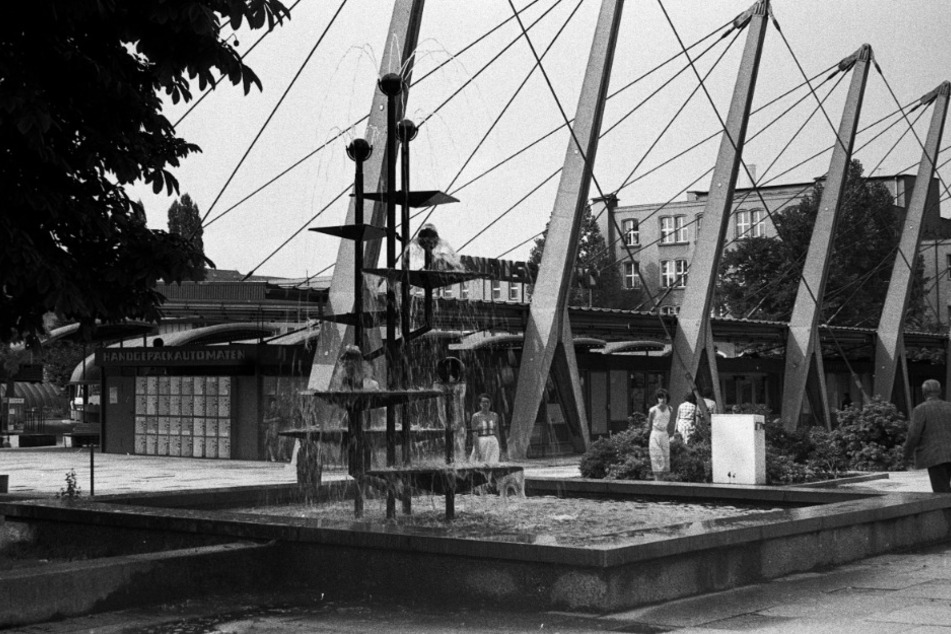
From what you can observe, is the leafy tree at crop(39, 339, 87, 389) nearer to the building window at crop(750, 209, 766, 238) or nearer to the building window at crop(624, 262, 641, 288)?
the building window at crop(624, 262, 641, 288)

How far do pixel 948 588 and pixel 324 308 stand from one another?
17853 mm

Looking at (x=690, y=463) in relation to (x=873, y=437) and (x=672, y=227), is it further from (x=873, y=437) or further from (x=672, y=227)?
(x=672, y=227)

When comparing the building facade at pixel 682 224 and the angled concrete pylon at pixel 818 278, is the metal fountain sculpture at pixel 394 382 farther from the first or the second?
the building facade at pixel 682 224

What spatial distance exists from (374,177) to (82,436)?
69.5 feet

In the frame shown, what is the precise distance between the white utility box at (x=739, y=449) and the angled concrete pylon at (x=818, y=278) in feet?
61.7

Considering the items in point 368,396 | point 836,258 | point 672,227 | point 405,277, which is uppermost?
point 672,227

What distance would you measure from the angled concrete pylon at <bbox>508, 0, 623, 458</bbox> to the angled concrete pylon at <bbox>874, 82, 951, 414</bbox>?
16.3m

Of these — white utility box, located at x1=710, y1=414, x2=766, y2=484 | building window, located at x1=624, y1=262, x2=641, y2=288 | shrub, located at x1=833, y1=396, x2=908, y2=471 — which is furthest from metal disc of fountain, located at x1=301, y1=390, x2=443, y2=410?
building window, located at x1=624, y1=262, x2=641, y2=288

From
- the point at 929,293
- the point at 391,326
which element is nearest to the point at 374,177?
the point at 391,326

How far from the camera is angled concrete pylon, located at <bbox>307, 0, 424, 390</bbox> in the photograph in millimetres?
21984

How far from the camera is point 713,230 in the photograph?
32281 mm

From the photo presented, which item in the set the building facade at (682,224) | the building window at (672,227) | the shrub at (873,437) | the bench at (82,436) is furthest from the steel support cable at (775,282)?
the building window at (672,227)

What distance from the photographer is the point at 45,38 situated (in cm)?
984

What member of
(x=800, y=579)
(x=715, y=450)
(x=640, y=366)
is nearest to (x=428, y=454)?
(x=715, y=450)
